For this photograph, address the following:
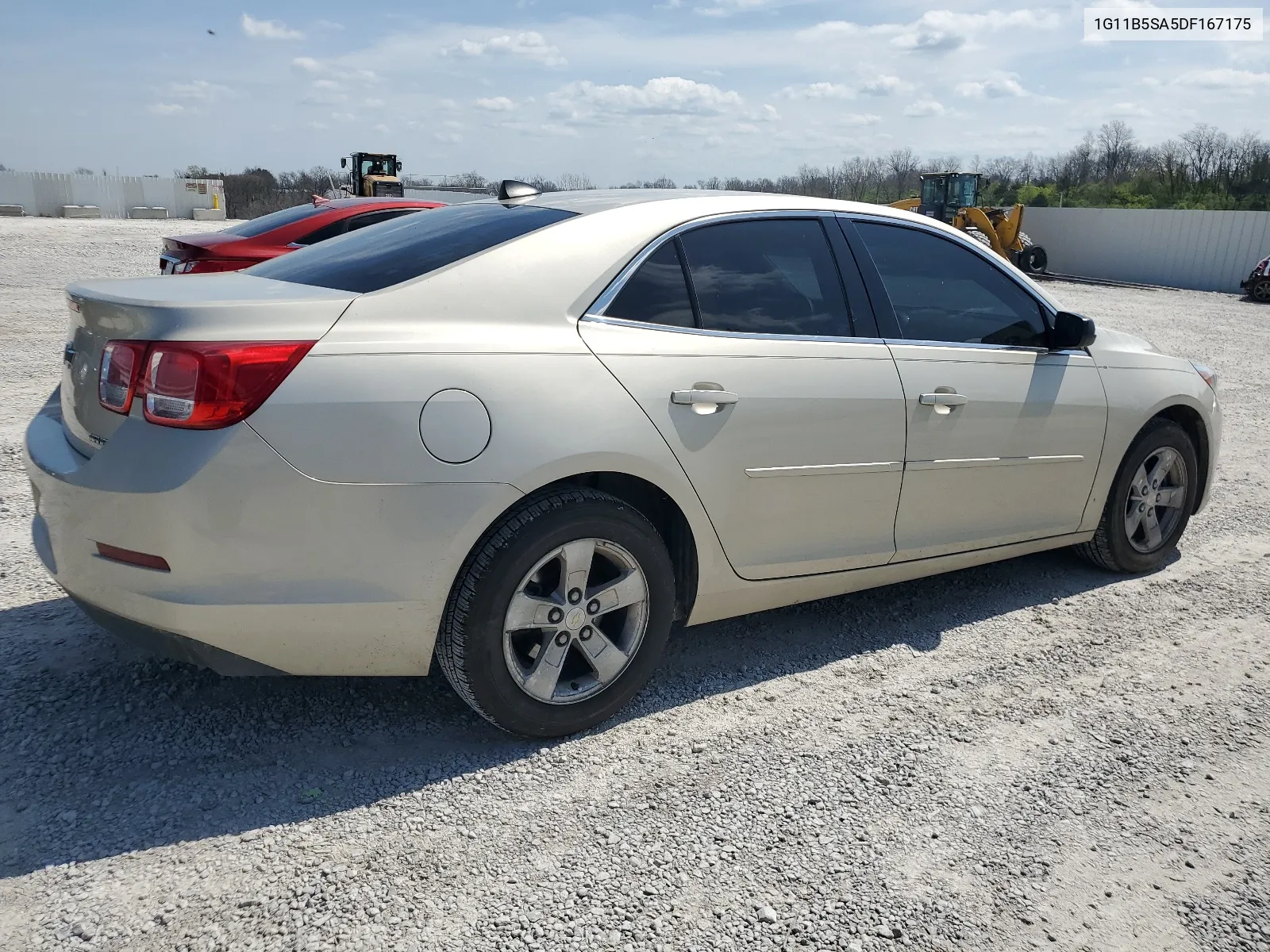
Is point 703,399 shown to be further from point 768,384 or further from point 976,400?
point 976,400

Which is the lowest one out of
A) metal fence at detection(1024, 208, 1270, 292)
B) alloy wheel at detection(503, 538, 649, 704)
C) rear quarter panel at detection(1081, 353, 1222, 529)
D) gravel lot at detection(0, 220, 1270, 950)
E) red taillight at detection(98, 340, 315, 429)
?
gravel lot at detection(0, 220, 1270, 950)

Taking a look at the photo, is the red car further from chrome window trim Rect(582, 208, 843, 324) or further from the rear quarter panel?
the rear quarter panel

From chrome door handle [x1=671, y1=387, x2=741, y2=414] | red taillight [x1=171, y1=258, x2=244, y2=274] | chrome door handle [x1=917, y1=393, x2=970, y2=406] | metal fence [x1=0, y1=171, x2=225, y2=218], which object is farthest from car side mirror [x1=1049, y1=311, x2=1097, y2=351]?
metal fence [x1=0, y1=171, x2=225, y2=218]

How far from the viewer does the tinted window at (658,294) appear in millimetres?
3232

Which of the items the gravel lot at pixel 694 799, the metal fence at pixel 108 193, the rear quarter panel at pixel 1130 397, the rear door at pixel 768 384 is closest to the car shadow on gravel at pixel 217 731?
the gravel lot at pixel 694 799

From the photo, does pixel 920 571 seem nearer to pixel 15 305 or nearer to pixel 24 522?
pixel 24 522

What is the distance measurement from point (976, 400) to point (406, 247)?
7.20ft

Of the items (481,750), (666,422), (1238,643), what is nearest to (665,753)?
(481,750)

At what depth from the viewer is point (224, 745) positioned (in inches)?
121

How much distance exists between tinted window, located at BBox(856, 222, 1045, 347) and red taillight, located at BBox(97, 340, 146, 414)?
8.43 feet

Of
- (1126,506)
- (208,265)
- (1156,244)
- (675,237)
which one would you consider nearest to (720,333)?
(675,237)

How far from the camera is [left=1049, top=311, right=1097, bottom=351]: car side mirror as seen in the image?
4273 millimetres

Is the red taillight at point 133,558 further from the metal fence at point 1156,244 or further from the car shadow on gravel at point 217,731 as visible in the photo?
the metal fence at point 1156,244

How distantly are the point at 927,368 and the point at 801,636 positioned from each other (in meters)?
1.16
